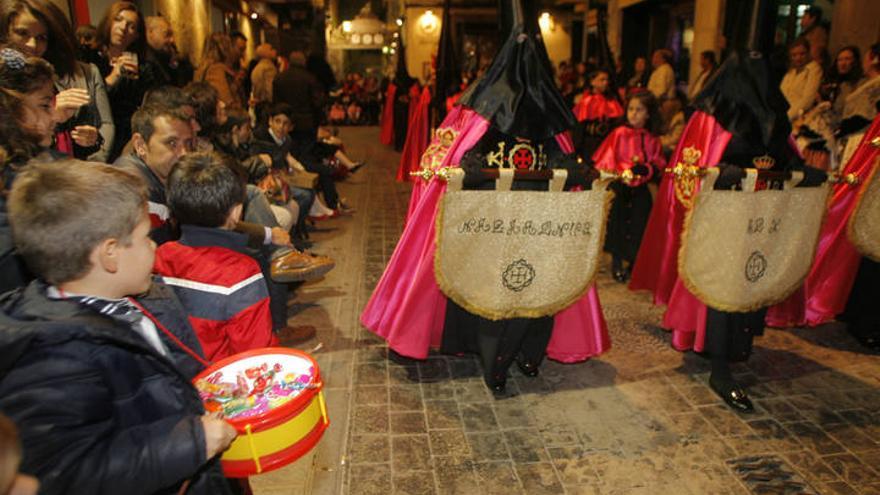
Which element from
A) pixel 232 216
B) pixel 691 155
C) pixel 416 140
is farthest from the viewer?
pixel 416 140

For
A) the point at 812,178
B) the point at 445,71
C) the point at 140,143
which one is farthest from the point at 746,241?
the point at 445,71

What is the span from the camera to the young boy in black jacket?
3.92 feet

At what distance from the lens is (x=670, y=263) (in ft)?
14.1

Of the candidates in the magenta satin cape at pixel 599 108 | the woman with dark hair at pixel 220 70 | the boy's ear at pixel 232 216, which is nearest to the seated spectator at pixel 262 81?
the woman with dark hair at pixel 220 70

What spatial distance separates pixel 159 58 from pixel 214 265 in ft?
13.0

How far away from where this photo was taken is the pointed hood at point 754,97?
11.2 feet

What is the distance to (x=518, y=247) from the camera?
3135 mm

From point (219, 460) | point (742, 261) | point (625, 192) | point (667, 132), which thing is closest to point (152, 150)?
point (219, 460)

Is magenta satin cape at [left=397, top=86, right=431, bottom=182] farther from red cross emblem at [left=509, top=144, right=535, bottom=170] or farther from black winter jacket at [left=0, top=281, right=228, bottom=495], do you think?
black winter jacket at [left=0, top=281, right=228, bottom=495]

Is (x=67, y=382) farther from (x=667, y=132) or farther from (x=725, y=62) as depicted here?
(x=667, y=132)

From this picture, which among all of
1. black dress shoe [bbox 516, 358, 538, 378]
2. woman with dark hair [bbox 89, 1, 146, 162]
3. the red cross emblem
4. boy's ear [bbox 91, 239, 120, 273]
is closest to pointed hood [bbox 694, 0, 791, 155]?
the red cross emblem

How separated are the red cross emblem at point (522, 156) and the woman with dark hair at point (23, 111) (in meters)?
2.31

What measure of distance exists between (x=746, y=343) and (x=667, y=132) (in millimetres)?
6297

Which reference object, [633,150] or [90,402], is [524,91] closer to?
[633,150]
